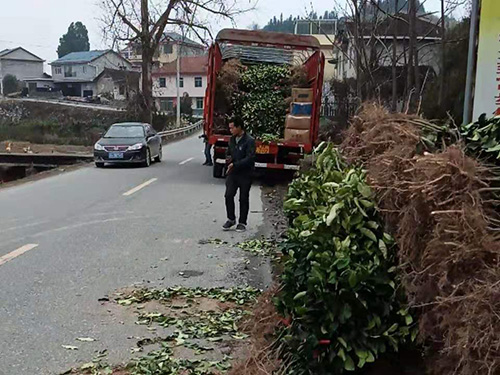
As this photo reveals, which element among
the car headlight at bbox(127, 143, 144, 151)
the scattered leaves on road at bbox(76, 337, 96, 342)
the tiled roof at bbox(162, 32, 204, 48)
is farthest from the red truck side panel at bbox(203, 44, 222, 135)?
the tiled roof at bbox(162, 32, 204, 48)

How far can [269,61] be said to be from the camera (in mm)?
17047

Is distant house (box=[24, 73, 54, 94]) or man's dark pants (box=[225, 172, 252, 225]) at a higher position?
distant house (box=[24, 73, 54, 94])

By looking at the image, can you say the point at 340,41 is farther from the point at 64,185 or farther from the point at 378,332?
the point at 378,332

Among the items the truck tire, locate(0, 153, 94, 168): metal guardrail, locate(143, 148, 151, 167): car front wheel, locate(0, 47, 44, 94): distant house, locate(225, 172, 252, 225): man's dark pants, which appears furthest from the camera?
locate(0, 47, 44, 94): distant house

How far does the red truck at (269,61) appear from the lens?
15.4 meters

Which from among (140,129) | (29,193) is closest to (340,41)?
(140,129)

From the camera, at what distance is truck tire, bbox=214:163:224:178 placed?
17156 mm

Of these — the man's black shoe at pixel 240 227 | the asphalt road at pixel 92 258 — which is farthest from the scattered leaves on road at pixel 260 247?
the man's black shoe at pixel 240 227

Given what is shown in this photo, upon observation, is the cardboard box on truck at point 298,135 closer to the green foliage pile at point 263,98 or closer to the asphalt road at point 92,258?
the green foliage pile at point 263,98

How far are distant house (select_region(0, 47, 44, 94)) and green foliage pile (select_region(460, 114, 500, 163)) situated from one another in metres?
111

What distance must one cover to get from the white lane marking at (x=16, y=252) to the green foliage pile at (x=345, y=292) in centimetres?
528

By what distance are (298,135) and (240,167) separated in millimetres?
5824

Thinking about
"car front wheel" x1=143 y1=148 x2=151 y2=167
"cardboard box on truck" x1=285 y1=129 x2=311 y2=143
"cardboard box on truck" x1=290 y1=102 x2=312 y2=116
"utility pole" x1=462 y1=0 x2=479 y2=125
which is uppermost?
"utility pole" x1=462 y1=0 x2=479 y2=125

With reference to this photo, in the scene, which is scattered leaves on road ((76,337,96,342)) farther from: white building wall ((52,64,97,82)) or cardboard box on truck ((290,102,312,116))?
white building wall ((52,64,97,82))
